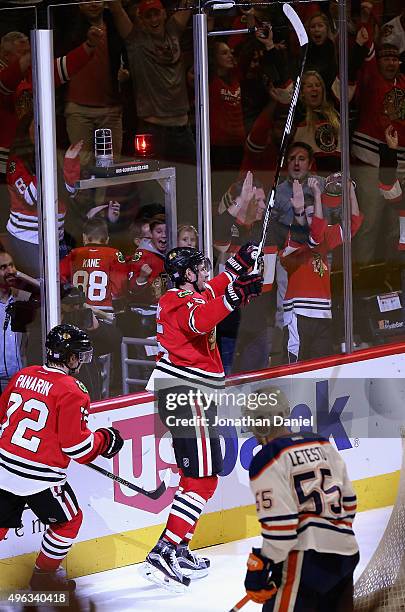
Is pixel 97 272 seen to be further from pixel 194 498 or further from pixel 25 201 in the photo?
pixel 194 498

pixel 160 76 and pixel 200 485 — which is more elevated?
pixel 160 76

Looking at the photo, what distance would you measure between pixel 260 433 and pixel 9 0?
2.01 m

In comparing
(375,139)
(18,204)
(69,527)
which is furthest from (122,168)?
(375,139)

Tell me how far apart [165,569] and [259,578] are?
155 cm

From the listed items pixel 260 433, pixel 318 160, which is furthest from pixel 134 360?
pixel 260 433

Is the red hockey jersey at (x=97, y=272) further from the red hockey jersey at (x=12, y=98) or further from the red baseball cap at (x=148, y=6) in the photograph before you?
the red baseball cap at (x=148, y=6)

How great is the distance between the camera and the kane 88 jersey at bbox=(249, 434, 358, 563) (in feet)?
12.4

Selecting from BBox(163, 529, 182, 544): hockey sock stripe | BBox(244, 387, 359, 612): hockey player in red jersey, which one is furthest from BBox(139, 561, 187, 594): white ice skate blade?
BBox(244, 387, 359, 612): hockey player in red jersey

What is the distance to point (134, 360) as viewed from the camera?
18.7ft

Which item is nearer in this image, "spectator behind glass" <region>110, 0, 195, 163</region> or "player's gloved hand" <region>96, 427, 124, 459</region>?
"player's gloved hand" <region>96, 427, 124, 459</region>

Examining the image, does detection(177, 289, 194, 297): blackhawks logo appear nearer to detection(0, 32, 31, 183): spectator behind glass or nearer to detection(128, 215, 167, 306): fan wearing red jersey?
detection(128, 215, 167, 306): fan wearing red jersey

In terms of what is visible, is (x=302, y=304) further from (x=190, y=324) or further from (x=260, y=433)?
(x=260, y=433)

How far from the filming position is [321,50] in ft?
20.5

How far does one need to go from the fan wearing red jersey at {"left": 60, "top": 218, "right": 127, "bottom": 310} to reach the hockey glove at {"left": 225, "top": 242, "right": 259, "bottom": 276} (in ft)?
1.47
